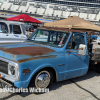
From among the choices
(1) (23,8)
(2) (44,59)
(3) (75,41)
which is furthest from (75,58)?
(1) (23,8)

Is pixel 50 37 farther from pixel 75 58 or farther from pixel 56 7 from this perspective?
pixel 56 7

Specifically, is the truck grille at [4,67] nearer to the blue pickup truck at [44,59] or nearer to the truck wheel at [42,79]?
the blue pickup truck at [44,59]

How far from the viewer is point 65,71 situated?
4227 mm

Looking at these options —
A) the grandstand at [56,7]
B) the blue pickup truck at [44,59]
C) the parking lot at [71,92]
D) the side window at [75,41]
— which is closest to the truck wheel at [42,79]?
the blue pickup truck at [44,59]

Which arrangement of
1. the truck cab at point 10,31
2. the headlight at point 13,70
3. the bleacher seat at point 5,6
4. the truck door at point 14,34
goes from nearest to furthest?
1. the headlight at point 13,70
2. the truck cab at point 10,31
3. the truck door at point 14,34
4. the bleacher seat at point 5,6

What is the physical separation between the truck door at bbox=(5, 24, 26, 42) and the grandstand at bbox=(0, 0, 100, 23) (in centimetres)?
6418

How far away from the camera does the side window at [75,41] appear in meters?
4.51

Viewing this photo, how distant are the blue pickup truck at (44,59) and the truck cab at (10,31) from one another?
332 centimetres

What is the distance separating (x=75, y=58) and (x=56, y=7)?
7419 cm

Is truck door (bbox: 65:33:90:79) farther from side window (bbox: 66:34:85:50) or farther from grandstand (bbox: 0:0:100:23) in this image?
grandstand (bbox: 0:0:100:23)

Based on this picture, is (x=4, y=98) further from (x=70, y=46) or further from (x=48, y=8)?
(x=48, y=8)

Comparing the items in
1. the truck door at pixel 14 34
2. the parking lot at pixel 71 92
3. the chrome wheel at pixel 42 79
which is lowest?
the parking lot at pixel 71 92

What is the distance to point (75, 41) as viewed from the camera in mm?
4727

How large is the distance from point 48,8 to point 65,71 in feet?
247
